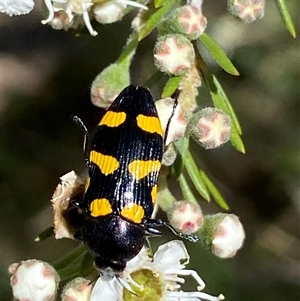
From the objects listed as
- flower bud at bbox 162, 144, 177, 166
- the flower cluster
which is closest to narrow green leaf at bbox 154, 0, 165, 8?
the flower cluster

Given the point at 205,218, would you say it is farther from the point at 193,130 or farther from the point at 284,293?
the point at 284,293

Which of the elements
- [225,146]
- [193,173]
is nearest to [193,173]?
[193,173]

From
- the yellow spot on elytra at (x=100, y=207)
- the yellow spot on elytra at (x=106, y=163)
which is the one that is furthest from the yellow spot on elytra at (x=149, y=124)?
the yellow spot on elytra at (x=100, y=207)

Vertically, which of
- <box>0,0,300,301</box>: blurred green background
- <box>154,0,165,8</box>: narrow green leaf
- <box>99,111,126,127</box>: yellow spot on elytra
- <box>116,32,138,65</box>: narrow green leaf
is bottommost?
<box>0,0,300,301</box>: blurred green background

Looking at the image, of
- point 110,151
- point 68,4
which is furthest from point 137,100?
point 68,4

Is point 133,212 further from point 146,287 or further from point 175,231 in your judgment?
point 146,287

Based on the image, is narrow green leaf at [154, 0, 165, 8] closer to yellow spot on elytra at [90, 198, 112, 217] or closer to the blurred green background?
yellow spot on elytra at [90, 198, 112, 217]
